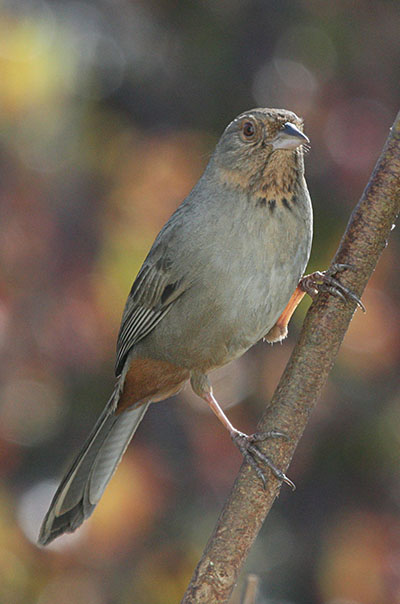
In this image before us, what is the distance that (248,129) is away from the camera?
12.3 feet

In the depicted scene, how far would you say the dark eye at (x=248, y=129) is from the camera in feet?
12.2

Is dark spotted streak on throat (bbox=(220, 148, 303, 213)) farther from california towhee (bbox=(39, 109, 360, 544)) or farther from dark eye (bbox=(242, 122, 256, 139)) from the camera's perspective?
dark eye (bbox=(242, 122, 256, 139))

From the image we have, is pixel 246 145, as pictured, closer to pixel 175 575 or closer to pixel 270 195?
pixel 270 195

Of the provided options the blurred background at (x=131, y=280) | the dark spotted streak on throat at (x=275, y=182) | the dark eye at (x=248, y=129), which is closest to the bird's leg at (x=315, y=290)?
the dark spotted streak on throat at (x=275, y=182)

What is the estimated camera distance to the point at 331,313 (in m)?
2.97

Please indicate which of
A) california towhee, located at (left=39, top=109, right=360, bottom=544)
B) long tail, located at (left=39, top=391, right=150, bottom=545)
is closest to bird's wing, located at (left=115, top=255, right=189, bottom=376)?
california towhee, located at (left=39, top=109, right=360, bottom=544)

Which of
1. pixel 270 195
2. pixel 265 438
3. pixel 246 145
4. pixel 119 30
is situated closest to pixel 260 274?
pixel 270 195

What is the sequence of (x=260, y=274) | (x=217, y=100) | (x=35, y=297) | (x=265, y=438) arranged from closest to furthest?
(x=265, y=438) < (x=260, y=274) < (x=35, y=297) < (x=217, y=100)

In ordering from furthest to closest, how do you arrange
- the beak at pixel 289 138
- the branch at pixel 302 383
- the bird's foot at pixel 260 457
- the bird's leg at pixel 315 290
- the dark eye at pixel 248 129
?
the dark eye at pixel 248 129, the beak at pixel 289 138, the bird's leg at pixel 315 290, the bird's foot at pixel 260 457, the branch at pixel 302 383

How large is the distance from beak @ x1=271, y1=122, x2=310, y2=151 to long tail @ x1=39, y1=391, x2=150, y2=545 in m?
1.27

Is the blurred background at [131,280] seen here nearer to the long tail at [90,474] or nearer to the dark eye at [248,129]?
the long tail at [90,474]

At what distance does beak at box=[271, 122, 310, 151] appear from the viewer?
350cm

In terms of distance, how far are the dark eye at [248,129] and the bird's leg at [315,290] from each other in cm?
59

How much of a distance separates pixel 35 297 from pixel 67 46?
1414 mm
